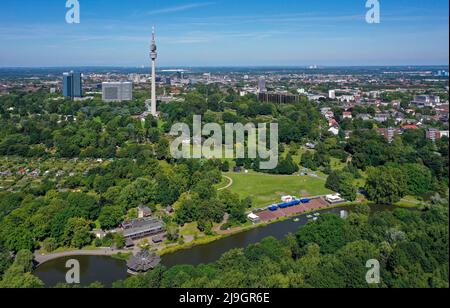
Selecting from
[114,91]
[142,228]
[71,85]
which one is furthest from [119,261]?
[71,85]

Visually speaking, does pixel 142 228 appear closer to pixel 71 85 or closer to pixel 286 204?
pixel 286 204

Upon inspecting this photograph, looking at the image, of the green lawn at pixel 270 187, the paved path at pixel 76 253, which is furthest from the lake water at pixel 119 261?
the green lawn at pixel 270 187

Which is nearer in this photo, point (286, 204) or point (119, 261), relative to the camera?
point (119, 261)

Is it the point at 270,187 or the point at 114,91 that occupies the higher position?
the point at 114,91

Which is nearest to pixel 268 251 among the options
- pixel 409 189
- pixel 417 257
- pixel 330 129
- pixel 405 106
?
pixel 417 257

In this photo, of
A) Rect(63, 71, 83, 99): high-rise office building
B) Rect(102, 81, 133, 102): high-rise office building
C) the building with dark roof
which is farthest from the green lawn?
Rect(63, 71, 83, 99): high-rise office building

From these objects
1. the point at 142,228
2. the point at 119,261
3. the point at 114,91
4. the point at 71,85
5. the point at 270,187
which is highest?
the point at 71,85

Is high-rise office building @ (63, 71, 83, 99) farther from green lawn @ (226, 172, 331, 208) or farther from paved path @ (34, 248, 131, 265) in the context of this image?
paved path @ (34, 248, 131, 265)
